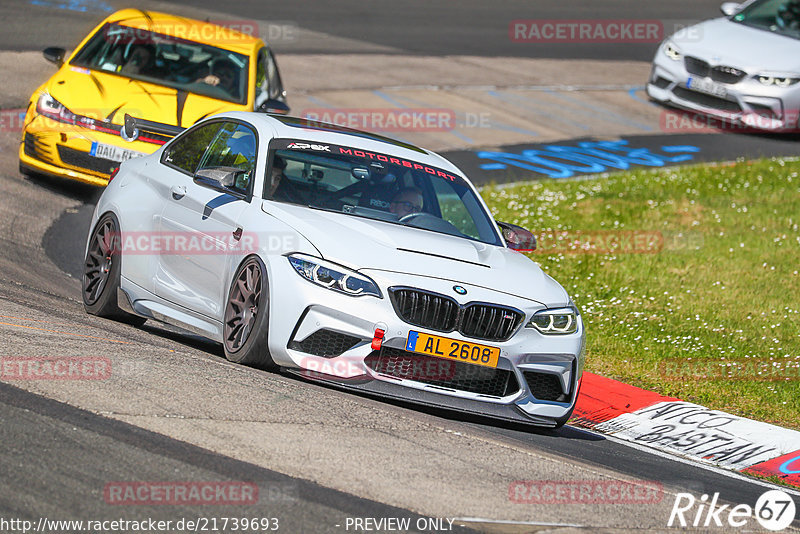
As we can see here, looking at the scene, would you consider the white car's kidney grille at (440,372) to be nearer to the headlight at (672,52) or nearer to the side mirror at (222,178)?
the side mirror at (222,178)

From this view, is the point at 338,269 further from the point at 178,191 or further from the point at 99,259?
the point at 99,259

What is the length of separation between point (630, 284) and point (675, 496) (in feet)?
21.2

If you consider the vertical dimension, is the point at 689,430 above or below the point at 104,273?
below

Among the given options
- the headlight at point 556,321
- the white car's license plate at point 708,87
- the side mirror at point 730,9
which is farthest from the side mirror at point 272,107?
the side mirror at point 730,9

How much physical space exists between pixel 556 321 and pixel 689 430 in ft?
6.25

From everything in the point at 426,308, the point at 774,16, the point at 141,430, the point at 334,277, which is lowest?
the point at 774,16

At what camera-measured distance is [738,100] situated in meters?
20.0

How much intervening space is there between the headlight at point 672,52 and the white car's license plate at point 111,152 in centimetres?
1085

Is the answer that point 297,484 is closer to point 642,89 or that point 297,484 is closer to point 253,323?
point 253,323

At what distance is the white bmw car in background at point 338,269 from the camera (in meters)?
7.34

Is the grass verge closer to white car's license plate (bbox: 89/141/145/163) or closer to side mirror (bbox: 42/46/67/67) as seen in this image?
white car's license plate (bbox: 89/141/145/163)

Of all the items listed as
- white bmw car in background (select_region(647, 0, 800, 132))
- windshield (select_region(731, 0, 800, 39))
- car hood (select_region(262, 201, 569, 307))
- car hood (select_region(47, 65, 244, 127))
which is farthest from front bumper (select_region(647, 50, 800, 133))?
car hood (select_region(262, 201, 569, 307))

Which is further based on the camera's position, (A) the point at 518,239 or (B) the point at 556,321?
(A) the point at 518,239

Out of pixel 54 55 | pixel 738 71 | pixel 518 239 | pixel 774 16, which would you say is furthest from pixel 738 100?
pixel 518 239
